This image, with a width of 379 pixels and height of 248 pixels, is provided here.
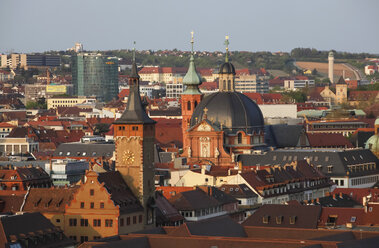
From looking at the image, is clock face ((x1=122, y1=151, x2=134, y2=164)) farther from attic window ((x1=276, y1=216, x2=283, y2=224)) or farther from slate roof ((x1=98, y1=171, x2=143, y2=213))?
attic window ((x1=276, y1=216, x2=283, y2=224))

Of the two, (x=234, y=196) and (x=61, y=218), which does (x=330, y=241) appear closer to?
(x=61, y=218)

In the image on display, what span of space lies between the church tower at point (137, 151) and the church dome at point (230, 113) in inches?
1978

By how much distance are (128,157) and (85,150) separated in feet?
225

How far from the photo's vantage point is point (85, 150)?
187 meters

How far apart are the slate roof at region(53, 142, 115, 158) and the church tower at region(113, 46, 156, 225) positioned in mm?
62568

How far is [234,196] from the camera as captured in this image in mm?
139875

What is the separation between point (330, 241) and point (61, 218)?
28.6m

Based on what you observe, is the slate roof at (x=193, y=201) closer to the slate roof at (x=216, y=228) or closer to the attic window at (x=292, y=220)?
the attic window at (x=292, y=220)

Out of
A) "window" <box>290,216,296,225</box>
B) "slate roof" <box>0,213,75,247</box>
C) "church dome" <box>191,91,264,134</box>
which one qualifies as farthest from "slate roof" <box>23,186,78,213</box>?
"church dome" <box>191,91,264,134</box>

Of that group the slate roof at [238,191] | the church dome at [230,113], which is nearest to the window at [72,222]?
the slate roof at [238,191]

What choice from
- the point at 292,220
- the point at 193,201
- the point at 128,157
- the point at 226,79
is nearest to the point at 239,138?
the point at 226,79

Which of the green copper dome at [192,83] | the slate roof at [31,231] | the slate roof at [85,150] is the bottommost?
the slate roof at [85,150]

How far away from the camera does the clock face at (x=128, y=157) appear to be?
11823 cm

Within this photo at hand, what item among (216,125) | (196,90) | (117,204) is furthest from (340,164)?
(117,204)
